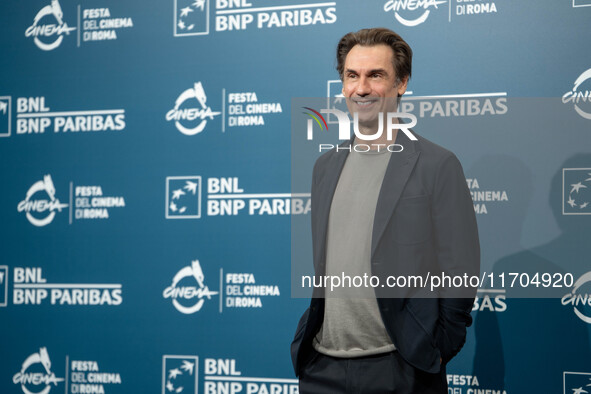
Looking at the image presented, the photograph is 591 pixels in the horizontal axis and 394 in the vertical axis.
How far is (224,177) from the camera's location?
11.4 ft

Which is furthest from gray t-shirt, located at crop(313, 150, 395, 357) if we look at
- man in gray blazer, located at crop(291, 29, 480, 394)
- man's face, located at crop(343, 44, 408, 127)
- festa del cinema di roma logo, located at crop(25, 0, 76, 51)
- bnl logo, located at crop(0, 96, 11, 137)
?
bnl logo, located at crop(0, 96, 11, 137)

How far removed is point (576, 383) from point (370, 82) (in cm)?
157

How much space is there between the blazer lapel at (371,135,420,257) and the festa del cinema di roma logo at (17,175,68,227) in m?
2.09

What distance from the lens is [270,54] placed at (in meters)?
3.46

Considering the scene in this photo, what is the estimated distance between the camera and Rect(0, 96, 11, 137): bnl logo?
3904 millimetres

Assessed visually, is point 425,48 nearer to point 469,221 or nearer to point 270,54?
point 270,54

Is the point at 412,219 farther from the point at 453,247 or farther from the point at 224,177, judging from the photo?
the point at 224,177

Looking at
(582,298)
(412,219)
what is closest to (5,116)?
(412,219)

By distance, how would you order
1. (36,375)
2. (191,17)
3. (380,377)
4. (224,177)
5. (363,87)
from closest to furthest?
(380,377) < (363,87) < (224,177) < (191,17) < (36,375)

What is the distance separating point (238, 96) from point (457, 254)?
63.4 inches

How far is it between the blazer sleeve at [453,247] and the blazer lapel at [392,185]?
11 cm

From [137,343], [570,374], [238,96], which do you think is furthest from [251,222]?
[570,374]

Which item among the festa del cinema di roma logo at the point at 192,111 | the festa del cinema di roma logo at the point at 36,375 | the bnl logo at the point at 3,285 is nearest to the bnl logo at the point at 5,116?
the bnl logo at the point at 3,285

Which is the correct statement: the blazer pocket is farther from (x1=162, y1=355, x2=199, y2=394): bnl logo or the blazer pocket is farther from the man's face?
(x1=162, y1=355, x2=199, y2=394): bnl logo
